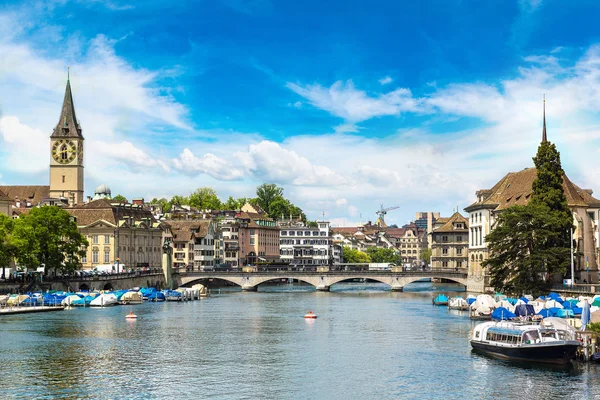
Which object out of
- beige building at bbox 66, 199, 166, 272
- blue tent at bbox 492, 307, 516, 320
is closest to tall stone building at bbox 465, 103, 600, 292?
blue tent at bbox 492, 307, 516, 320

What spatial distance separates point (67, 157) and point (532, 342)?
126191 millimetres

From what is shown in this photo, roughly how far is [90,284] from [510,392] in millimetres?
79499

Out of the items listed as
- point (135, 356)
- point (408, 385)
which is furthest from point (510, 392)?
point (135, 356)

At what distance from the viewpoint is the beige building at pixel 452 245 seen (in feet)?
572

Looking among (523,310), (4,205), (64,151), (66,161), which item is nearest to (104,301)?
(4,205)

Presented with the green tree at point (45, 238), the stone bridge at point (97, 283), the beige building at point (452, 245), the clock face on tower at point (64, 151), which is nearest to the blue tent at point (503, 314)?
the green tree at point (45, 238)

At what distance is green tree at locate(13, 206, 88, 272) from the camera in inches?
4087

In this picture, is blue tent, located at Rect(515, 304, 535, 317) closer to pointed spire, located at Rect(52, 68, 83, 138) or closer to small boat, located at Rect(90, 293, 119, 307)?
small boat, located at Rect(90, 293, 119, 307)

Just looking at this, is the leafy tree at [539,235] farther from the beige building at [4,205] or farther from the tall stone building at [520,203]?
the beige building at [4,205]

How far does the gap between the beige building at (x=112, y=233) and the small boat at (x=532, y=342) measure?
85199mm

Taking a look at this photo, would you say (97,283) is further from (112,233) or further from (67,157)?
(67,157)

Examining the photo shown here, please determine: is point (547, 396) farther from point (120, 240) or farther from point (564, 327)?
point (120, 240)

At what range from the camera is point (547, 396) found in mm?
45562

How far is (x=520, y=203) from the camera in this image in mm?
125875
